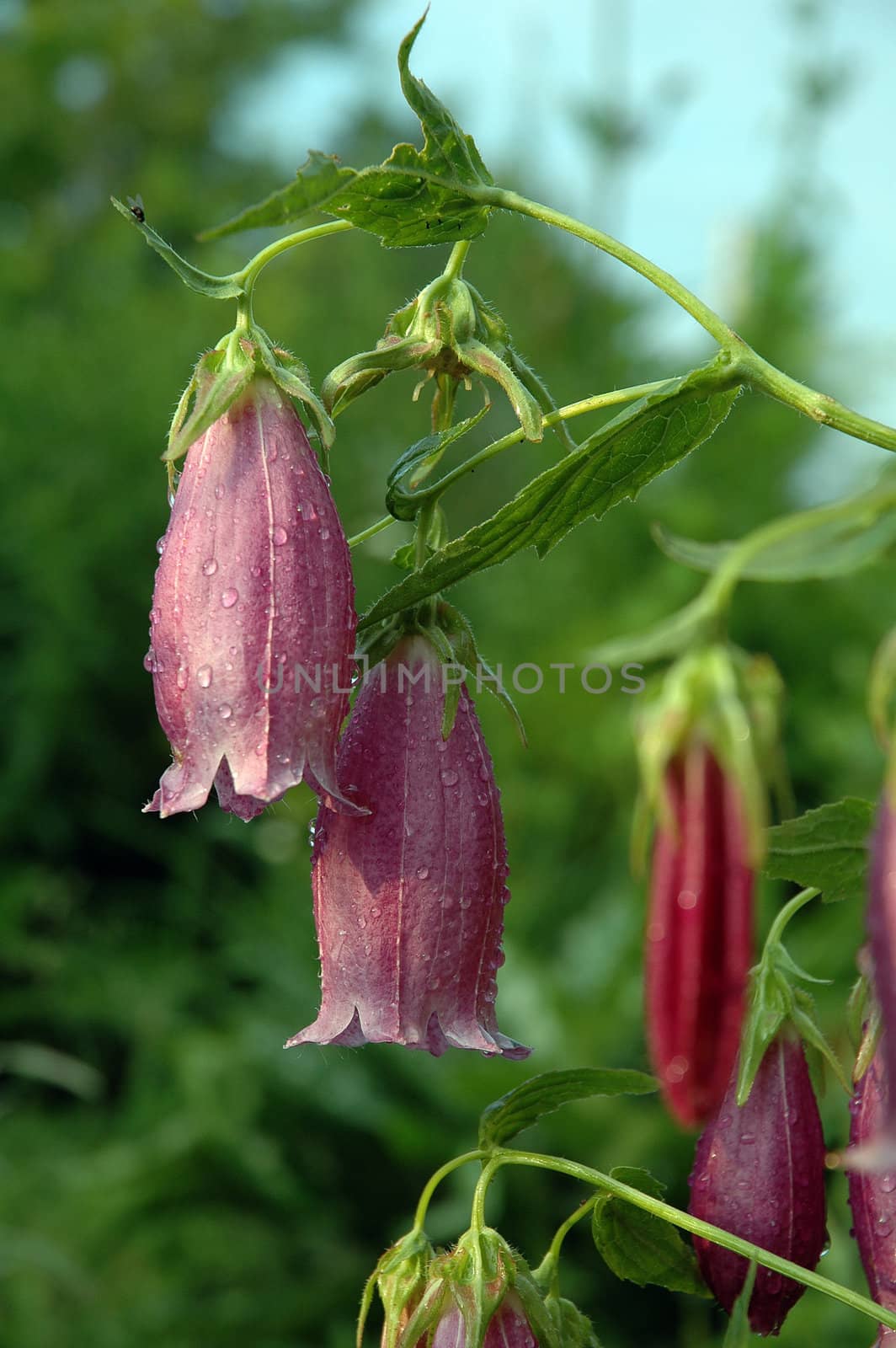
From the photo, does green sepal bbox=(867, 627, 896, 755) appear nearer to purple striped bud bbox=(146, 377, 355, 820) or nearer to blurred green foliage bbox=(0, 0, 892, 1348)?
purple striped bud bbox=(146, 377, 355, 820)

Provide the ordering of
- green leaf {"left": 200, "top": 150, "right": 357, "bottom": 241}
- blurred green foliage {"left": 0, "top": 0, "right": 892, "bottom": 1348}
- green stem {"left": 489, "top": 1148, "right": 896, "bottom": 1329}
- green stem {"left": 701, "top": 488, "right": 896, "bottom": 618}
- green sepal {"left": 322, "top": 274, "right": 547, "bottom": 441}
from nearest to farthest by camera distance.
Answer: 1. green stem {"left": 701, "top": 488, "right": 896, "bottom": 618}
2. green leaf {"left": 200, "top": 150, "right": 357, "bottom": 241}
3. green stem {"left": 489, "top": 1148, "right": 896, "bottom": 1329}
4. green sepal {"left": 322, "top": 274, "right": 547, "bottom": 441}
5. blurred green foliage {"left": 0, "top": 0, "right": 892, "bottom": 1348}

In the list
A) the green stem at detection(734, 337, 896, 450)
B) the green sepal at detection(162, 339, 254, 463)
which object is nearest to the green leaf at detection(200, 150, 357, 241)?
the green sepal at detection(162, 339, 254, 463)

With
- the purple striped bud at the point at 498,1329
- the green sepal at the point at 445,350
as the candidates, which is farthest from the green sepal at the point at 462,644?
the purple striped bud at the point at 498,1329

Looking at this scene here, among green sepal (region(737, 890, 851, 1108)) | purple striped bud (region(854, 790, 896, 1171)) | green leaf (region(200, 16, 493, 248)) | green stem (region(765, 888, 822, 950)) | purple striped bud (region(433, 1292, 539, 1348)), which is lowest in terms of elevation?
purple striped bud (region(433, 1292, 539, 1348))

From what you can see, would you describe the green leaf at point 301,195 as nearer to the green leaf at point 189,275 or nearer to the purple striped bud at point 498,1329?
the green leaf at point 189,275

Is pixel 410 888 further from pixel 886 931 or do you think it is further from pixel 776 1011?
pixel 886 931

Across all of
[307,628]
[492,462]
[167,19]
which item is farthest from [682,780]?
[167,19]

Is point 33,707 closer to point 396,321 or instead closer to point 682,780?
point 396,321
